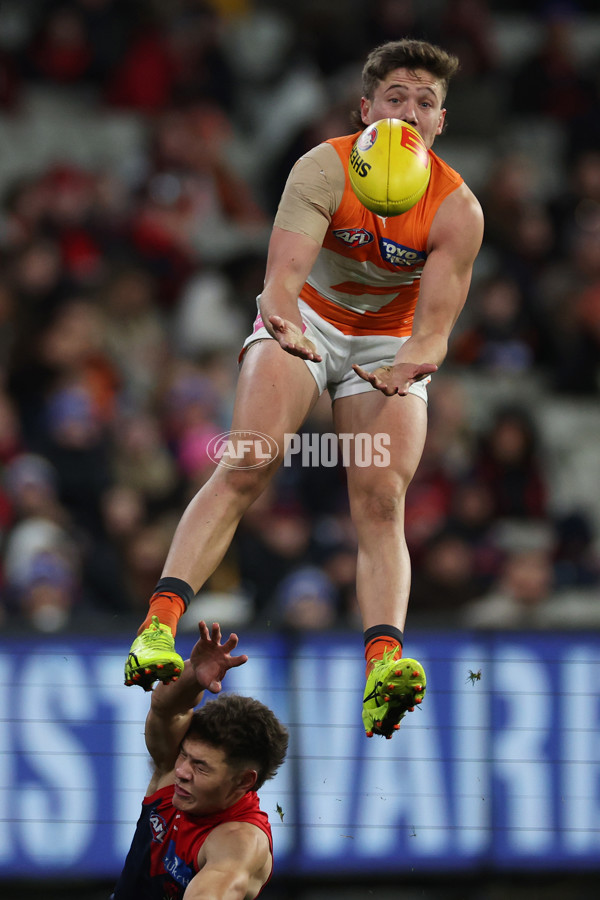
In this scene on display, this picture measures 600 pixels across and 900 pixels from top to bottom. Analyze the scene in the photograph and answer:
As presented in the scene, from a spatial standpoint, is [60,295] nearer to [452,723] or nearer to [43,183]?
[43,183]

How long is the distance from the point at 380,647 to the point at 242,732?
92cm

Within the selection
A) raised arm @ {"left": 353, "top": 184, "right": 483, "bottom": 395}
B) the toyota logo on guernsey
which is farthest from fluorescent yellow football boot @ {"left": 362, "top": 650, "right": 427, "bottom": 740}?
raised arm @ {"left": 353, "top": 184, "right": 483, "bottom": 395}

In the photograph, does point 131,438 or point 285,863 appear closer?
point 285,863

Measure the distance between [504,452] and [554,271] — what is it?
A: 1.79 m

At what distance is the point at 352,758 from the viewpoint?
779 cm

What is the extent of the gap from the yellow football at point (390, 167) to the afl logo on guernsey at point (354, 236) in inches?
8.8

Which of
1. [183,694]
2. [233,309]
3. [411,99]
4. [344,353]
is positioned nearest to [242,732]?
[183,694]

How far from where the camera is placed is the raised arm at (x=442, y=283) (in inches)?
190

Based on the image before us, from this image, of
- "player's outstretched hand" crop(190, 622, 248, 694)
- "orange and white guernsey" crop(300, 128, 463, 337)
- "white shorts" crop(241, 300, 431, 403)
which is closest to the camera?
"orange and white guernsey" crop(300, 128, 463, 337)

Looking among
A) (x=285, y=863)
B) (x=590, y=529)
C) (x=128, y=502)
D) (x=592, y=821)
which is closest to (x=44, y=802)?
(x=285, y=863)

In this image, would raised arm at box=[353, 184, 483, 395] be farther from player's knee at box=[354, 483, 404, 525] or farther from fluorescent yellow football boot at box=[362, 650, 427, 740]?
fluorescent yellow football boot at box=[362, 650, 427, 740]

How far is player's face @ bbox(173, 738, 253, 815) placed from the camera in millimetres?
5473

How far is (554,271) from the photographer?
1083 cm

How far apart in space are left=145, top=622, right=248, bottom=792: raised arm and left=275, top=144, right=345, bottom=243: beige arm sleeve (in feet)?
4.63
